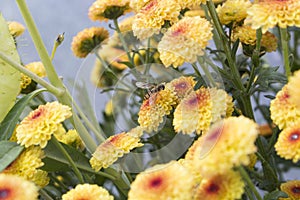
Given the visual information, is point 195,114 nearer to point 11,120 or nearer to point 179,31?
point 179,31

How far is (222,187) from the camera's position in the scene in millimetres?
413

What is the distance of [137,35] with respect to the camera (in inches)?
22.4

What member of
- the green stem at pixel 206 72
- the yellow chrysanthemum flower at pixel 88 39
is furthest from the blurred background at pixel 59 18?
the green stem at pixel 206 72

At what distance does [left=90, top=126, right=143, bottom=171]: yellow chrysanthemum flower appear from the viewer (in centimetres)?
53

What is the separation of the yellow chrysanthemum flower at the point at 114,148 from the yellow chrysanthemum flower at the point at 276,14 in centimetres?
15

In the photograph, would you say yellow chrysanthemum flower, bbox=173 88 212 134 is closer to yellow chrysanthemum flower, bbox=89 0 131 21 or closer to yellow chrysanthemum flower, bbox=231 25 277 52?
yellow chrysanthemum flower, bbox=231 25 277 52

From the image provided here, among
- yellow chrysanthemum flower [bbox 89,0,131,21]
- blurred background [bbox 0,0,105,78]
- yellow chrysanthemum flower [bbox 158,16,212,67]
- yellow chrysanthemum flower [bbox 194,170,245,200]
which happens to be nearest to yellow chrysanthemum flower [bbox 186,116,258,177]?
yellow chrysanthemum flower [bbox 194,170,245,200]

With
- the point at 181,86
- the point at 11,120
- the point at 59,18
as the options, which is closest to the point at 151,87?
the point at 181,86

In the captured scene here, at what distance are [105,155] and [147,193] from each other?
0.45 feet

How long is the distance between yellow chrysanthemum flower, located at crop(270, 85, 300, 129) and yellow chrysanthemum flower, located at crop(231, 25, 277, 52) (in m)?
0.15

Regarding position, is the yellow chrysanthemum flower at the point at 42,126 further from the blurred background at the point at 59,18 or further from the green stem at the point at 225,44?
the blurred background at the point at 59,18

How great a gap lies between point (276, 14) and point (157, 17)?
13cm

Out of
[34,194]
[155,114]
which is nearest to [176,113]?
[155,114]

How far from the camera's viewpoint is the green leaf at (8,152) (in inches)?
19.9
